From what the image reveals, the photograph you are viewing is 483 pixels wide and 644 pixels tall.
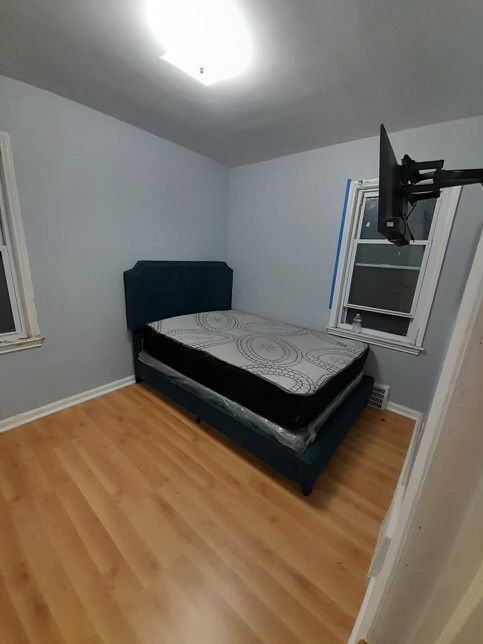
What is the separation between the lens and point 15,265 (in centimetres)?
188

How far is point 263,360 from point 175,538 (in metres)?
1.13

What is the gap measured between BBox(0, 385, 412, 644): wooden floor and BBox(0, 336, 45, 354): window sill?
2.05 ft

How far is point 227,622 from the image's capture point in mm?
1013

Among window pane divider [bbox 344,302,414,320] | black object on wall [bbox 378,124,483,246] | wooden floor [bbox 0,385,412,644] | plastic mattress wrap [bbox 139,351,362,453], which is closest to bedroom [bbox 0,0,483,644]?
wooden floor [bbox 0,385,412,644]

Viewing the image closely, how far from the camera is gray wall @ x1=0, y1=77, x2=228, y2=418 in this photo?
71.9 inches

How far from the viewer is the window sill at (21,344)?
6.16 feet

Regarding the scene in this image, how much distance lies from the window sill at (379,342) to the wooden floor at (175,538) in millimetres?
836

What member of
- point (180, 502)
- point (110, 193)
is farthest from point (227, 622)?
point (110, 193)

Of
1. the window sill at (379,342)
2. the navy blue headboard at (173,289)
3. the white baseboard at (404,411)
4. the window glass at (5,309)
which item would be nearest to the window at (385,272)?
the window sill at (379,342)

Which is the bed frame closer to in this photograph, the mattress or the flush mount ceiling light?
the mattress

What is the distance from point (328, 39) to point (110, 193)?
1888 millimetres

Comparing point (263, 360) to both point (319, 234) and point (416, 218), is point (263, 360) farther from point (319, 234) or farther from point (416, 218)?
point (416, 218)

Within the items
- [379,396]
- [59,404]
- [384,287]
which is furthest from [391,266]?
[59,404]

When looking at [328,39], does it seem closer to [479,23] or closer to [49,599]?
[479,23]
